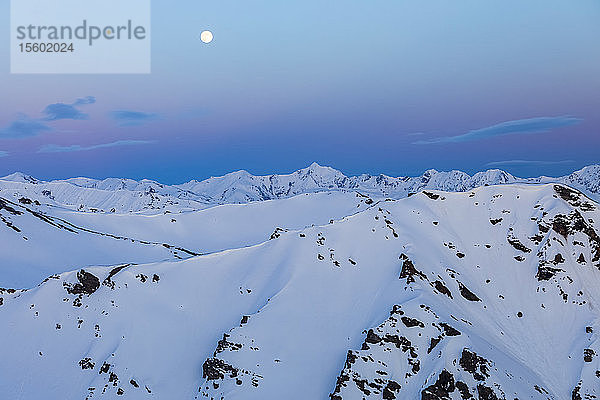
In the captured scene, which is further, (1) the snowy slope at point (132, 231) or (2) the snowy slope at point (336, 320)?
(1) the snowy slope at point (132, 231)

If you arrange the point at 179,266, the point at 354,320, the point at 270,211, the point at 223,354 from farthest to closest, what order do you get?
the point at 270,211, the point at 179,266, the point at 354,320, the point at 223,354

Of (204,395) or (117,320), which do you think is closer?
(204,395)

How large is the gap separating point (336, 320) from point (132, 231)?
85703 mm

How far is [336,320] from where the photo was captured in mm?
61250

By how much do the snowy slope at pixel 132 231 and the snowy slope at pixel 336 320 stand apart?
17722 millimetres

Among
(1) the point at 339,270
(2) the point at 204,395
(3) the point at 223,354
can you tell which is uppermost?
(1) the point at 339,270

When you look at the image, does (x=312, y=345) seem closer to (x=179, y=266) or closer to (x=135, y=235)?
(x=179, y=266)

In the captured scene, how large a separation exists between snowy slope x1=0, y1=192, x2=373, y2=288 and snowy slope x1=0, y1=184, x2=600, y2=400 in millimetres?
17722

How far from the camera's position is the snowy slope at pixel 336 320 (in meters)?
51.3

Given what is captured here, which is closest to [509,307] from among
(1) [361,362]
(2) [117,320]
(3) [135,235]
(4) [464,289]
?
(4) [464,289]

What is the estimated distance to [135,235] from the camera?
120 meters

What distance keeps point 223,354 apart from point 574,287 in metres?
69.8

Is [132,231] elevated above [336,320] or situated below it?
above

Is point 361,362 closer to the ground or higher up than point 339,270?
closer to the ground
